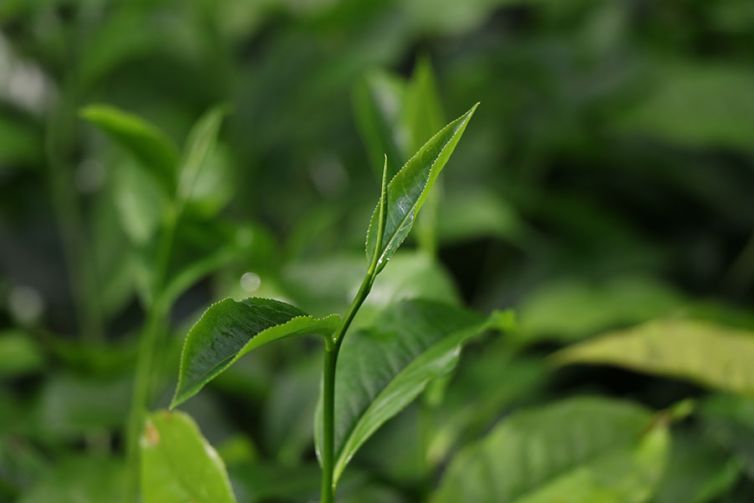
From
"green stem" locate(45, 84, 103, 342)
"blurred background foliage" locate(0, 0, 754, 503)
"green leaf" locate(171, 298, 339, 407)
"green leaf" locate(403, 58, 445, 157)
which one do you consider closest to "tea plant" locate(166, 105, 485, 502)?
"green leaf" locate(171, 298, 339, 407)

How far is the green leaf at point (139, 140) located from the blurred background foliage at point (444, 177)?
184 millimetres

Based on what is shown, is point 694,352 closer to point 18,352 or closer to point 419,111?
point 419,111

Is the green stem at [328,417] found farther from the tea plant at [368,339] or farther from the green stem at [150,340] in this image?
the green stem at [150,340]

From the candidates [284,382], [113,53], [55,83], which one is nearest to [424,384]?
[284,382]

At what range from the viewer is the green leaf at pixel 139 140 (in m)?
0.38

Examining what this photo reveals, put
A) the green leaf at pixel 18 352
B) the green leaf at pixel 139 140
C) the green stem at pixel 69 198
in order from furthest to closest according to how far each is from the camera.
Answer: the green stem at pixel 69 198, the green leaf at pixel 18 352, the green leaf at pixel 139 140

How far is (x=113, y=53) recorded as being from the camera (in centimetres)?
77

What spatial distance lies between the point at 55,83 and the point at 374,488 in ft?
1.95

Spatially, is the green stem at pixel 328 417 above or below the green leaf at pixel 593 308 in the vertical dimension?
above

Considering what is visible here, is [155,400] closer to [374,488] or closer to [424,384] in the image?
[374,488]

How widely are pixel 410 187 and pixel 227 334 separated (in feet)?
0.20

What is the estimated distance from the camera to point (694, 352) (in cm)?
43

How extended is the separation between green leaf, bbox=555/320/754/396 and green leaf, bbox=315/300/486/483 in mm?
138

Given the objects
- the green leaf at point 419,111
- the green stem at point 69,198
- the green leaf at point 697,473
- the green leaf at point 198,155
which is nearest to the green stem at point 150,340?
the green leaf at point 198,155
